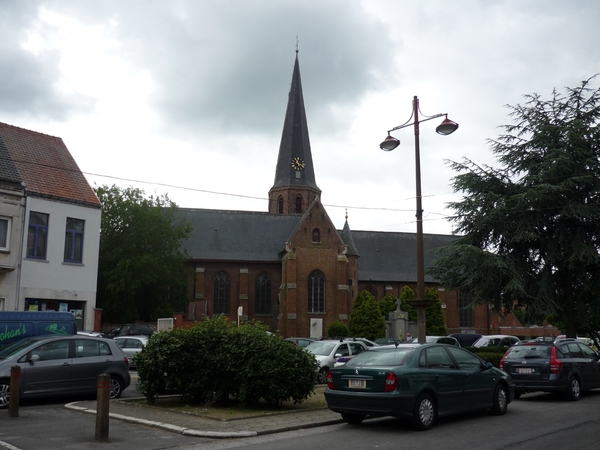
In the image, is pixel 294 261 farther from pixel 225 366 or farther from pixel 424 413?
pixel 424 413

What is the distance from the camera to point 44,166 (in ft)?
84.2

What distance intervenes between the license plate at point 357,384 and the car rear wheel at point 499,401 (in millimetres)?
3296

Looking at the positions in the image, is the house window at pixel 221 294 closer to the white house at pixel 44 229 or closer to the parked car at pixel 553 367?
the white house at pixel 44 229

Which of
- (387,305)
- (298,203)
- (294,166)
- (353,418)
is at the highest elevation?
(294,166)

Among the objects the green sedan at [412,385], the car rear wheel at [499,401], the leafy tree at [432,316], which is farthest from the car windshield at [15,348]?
the leafy tree at [432,316]

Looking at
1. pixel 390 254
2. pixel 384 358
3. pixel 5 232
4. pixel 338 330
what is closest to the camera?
pixel 384 358

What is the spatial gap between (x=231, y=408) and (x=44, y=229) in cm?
1501

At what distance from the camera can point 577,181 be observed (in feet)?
78.5

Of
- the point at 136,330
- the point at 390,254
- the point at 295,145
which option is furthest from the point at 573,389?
the point at 295,145

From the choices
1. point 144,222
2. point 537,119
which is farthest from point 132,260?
point 537,119

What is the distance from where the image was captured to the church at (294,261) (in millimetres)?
50969

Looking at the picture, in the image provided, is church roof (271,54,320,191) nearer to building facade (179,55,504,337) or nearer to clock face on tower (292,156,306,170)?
building facade (179,55,504,337)

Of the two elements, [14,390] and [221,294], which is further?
[221,294]

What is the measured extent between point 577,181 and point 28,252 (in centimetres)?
2158
